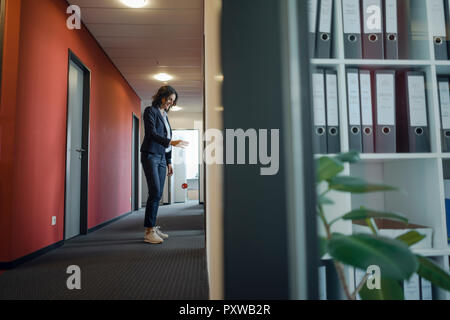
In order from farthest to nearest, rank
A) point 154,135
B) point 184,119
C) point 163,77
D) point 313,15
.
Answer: point 184,119
point 163,77
point 154,135
point 313,15

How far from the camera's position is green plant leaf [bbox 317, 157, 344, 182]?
45cm

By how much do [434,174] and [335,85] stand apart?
1.50 feet

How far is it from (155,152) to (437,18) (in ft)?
6.82

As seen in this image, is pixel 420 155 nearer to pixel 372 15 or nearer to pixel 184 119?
pixel 372 15

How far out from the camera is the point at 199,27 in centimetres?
332

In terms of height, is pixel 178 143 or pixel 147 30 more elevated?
pixel 147 30

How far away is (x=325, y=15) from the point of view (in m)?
1.02

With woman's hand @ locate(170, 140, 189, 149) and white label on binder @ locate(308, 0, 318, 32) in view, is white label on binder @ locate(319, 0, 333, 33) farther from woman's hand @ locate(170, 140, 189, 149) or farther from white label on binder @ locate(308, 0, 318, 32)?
woman's hand @ locate(170, 140, 189, 149)

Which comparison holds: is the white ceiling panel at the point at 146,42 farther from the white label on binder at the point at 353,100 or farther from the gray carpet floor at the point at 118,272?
the white label on binder at the point at 353,100

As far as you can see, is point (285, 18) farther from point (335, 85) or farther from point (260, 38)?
point (335, 85)

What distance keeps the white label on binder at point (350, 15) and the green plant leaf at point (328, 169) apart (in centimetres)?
77

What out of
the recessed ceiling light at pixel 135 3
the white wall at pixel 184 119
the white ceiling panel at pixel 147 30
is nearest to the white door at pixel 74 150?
the white ceiling panel at pixel 147 30

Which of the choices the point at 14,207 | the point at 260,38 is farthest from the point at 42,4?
the point at 260,38

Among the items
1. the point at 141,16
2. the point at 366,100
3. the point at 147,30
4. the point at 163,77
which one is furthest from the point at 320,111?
the point at 163,77
